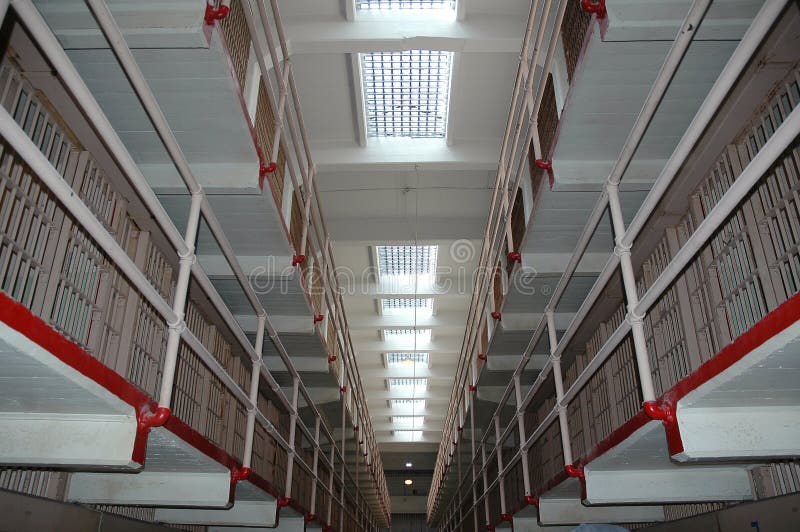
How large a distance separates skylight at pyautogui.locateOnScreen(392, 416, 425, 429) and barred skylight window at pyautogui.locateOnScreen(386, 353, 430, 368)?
4.69 m

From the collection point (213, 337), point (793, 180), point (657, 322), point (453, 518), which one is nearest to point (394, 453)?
point (453, 518)

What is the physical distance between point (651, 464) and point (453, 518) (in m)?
14.5

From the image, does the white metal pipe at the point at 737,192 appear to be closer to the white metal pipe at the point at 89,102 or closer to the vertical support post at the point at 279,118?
the white metal pipe at the point at 89,102

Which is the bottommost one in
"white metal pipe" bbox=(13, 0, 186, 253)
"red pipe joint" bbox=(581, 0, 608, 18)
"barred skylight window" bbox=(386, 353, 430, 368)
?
"white metal pipe" bbox=(13, 0, 186, 253)

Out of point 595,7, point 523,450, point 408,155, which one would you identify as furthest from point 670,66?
point 408,155

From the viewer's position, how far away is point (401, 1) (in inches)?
313

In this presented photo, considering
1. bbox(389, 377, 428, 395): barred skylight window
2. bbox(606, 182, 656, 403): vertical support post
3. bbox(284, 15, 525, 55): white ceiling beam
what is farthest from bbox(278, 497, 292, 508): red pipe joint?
bbox(389, 377, 428, 395): barred skylight window

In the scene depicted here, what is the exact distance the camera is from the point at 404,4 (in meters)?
7.95

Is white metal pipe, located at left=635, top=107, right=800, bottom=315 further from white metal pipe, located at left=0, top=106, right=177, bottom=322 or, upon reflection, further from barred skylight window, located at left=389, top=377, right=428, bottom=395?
barred skylight window, located at left=389, top=377, right=428, bottom=395

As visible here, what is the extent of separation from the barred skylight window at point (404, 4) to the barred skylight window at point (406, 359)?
1167 centimetres

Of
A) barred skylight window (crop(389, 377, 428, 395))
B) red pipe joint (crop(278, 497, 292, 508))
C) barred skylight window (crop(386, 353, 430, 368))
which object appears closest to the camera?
red pipe joint (crop(278, 497, 292, 508))

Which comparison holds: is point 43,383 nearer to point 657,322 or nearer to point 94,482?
point 94,482

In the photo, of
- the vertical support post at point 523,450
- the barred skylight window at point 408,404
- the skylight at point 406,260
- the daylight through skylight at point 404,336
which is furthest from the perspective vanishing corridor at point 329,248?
the barred skylight window at point 408,404

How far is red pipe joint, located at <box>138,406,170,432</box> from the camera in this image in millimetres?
3314
